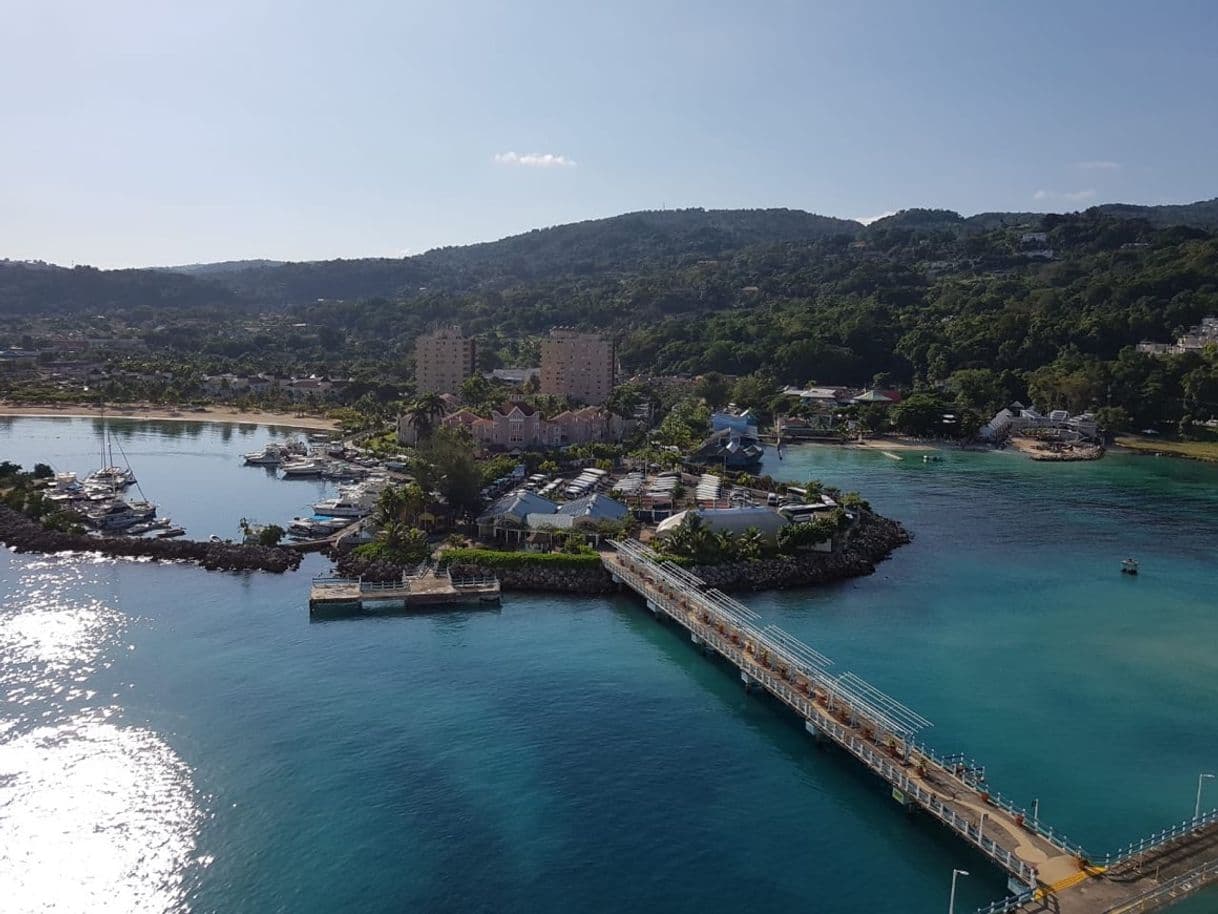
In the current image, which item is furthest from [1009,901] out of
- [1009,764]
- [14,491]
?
[14,491]

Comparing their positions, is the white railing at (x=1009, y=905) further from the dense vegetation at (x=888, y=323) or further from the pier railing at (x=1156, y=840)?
the dense vegetation at (x=888, y=323)

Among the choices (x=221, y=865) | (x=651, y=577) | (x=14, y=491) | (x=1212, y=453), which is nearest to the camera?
(x=221, y=865)

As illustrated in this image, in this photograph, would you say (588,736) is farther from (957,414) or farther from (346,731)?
(957,414)

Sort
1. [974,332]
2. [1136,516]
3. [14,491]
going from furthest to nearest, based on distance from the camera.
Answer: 1. [974,332]
2. [1136,516]
3. [14,491]

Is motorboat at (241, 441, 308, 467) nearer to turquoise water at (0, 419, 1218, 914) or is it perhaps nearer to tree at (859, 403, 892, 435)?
turquoise water at (0, 419, 1218, 914)

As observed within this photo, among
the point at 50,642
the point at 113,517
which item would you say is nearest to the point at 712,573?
the point at 50,642

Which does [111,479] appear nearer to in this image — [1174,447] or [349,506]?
[349,506]

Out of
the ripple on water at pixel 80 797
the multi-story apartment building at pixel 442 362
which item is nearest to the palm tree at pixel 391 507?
the ripple on water at pixel 80 797
